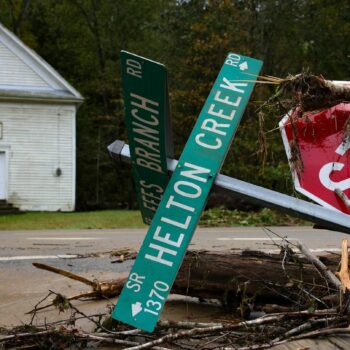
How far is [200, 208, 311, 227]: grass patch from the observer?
1649 centimetres

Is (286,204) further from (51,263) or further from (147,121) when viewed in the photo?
(51,263)

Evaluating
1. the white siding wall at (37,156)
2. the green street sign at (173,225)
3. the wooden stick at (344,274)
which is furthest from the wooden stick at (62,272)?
the white siding wall at (37,156)

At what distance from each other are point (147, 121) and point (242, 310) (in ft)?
4.78

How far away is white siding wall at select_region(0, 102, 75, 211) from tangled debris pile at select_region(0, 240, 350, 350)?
2223 cm

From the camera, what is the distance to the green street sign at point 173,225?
2412mm

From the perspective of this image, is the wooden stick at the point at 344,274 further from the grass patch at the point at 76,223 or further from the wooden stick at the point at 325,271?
the grass patch at the point at 76,223

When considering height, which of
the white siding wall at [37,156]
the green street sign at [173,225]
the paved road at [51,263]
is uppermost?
the green street sign at [173,225]

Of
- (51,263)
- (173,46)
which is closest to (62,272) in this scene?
(51,263)

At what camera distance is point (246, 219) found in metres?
17.2

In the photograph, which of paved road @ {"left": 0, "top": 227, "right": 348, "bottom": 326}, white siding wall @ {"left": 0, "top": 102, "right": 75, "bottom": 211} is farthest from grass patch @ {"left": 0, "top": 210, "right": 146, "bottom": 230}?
paved road @ {"left": 0, "top": 227, "right": 348, "bottom": 326}

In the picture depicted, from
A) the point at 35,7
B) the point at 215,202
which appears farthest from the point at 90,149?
the point at 215,202

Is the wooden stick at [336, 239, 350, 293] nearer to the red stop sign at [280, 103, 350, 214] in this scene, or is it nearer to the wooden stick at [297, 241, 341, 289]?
the wooden stick at [297, 241, 341, 289]

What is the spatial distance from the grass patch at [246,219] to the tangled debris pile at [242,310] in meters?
12.5

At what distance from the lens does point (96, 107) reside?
38781 millimetres
